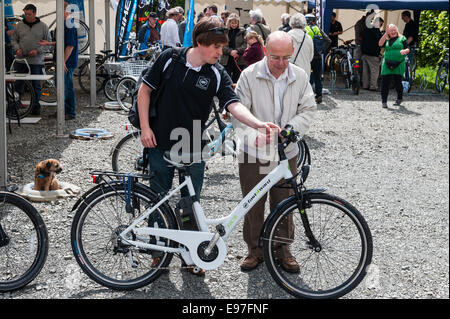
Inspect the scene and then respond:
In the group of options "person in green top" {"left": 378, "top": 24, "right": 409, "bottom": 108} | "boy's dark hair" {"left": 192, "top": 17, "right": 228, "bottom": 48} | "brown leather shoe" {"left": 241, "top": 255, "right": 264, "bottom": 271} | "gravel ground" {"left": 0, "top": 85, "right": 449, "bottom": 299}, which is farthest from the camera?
"person in green top" {"left": 378, "top": 24, "right": 409, "bottom": 108}

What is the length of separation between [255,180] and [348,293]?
40.1 inches

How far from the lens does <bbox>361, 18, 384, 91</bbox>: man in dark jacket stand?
52.8ft

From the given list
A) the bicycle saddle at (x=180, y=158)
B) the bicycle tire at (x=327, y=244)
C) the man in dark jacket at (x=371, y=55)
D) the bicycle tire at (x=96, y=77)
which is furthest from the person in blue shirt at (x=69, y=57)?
the man in dark jacket at (x=371, y=55)

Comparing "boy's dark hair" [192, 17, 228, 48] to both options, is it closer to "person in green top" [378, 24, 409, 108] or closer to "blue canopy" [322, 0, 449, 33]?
"person in green top" [378, 24, 409, 108]

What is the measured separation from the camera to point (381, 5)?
1527 centimetres

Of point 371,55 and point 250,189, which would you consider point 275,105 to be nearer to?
point 250,189

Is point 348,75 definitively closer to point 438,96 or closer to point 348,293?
point 438,96

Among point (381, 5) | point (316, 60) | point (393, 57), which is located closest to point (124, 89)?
point (316, 60)

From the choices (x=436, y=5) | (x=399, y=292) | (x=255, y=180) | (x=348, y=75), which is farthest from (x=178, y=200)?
(x=436, y=5)

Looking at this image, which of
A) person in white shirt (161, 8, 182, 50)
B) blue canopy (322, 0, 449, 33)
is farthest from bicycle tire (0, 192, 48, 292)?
blue canopy (322, 0, 449, 33)

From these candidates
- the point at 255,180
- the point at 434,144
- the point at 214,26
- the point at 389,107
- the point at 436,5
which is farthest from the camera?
the point at 436,5

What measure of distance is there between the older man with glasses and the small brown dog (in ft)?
8.12

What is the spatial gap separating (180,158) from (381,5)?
12.7 metres

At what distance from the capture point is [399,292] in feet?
13.9
